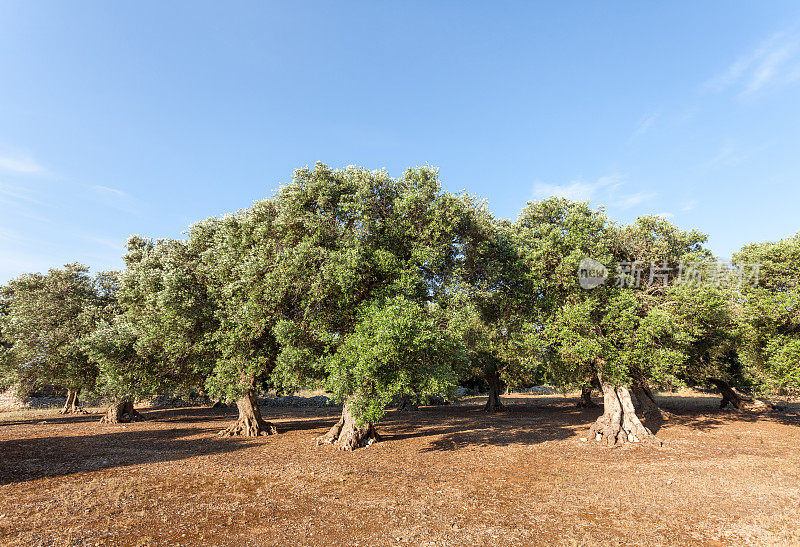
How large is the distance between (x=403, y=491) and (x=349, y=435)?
975cm

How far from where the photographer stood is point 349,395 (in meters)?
21.0

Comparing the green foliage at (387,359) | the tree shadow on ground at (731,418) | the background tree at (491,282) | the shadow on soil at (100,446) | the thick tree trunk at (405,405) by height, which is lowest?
the thick tree trunk at (405,405)

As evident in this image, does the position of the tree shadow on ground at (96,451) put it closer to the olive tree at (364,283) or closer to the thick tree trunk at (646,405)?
the olive tree at (364,283)

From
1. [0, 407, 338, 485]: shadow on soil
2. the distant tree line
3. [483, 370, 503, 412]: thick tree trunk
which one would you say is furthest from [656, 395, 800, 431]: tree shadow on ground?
[0, 407, 338, 485]: shadow on soil

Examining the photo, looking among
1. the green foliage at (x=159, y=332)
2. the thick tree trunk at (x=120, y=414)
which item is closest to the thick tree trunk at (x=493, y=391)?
the green foliage at (x=159, y=332)

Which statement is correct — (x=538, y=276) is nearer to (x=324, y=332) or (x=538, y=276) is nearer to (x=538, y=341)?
(x=538, y=341)

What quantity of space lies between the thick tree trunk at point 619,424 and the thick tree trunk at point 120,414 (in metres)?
42.4

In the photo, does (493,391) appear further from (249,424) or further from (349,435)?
(249,424)

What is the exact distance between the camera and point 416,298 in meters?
23.1

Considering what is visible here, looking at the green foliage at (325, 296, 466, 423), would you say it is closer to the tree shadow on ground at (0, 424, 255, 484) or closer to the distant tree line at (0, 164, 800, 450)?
the distant tree line at (0, 164, 800, 450)

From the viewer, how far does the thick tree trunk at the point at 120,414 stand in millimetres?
36625

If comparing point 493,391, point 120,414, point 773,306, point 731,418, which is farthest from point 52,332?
point 731,418

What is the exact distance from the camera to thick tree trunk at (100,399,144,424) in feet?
120

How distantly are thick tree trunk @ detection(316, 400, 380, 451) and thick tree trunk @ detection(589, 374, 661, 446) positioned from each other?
15.7 metres
